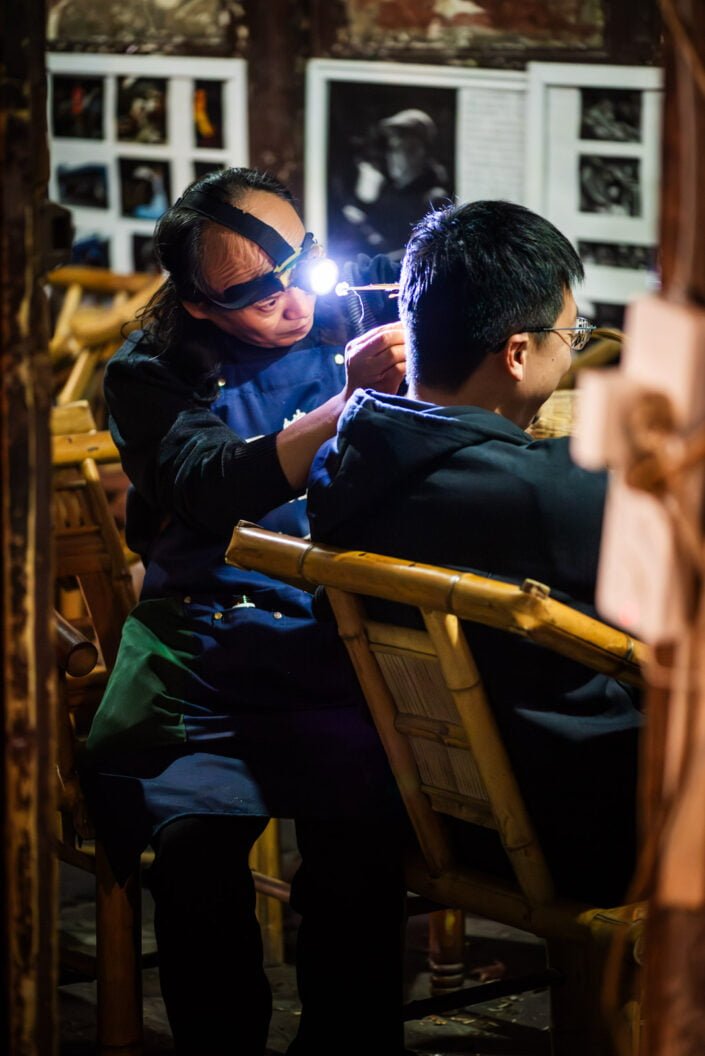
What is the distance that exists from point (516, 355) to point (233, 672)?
70cm

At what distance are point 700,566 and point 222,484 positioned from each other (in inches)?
48.8

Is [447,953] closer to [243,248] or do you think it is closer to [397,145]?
[243,248]

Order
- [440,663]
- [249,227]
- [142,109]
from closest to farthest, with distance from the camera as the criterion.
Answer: [440,663]
[249,227]
[142,109]

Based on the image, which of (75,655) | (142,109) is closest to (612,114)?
(142,109)

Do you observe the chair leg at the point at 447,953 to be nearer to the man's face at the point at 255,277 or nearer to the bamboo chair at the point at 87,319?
the man's face at the point at 255,277

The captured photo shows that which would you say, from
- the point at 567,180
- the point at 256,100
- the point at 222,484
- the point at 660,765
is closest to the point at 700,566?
the point at 660,765

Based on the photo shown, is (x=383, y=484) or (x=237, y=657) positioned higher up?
(x=383, y=484)

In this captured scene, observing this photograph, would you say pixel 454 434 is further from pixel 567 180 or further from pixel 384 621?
pixel 567 180

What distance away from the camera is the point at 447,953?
2986 mm

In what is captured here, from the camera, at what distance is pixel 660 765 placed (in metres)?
1.30

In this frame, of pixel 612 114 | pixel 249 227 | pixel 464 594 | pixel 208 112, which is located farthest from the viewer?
pixel 208 112

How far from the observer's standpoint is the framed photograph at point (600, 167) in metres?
4.79

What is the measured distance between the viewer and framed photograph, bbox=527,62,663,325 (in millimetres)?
4785

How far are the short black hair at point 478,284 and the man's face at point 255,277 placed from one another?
47 cm
